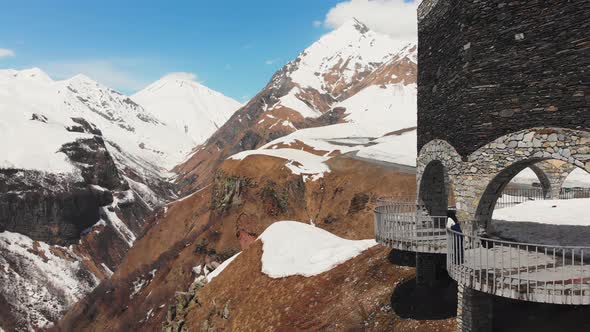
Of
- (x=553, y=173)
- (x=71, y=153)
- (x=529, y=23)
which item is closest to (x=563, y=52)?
(x=529, y=23)

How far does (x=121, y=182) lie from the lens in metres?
187

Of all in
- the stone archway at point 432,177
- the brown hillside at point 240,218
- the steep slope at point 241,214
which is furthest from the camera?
the steep slope at point 241,214

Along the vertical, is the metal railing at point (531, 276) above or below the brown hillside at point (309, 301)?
above

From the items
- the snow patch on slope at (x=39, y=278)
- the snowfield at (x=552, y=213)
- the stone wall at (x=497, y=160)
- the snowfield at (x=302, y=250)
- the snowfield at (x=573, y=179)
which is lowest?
the snow patch on slope at (x=39, y=278)

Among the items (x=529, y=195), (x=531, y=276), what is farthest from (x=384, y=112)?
(x=531, y=276)

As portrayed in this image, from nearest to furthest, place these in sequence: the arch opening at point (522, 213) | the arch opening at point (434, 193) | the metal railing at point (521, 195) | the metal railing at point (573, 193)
Result: the arch opening at point (522, 213)
the arch opening at point (434, 193)
the metal railing at point (573, 193)
the metal railing at point (521, 195)

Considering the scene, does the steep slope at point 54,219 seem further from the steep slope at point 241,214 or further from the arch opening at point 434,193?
the arch opening at point 434,193

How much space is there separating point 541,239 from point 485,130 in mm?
4786

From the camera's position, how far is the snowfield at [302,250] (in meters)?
28.7

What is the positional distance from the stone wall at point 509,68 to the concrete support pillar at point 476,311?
15.9ft

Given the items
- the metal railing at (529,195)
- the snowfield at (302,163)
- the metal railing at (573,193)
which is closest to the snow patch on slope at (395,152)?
the snowfield at (302,163)

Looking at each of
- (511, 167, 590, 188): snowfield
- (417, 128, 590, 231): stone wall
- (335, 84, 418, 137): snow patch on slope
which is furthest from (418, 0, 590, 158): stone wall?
(335, 84, 418, 137): snow patch on slope

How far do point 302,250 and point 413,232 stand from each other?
15.0 m

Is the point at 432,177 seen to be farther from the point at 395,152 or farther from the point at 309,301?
the point at 395,152
